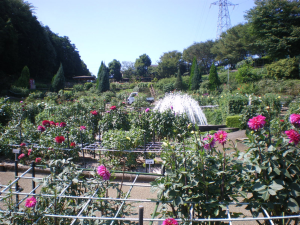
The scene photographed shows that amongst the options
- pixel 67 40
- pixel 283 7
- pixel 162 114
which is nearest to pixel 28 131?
pixel 162 114

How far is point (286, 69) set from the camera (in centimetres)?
1984

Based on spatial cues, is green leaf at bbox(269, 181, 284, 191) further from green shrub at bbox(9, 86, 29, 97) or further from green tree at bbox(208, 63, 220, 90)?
green tree at bbox(208, 63, 220, 90)

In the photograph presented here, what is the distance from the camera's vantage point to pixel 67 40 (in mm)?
47500

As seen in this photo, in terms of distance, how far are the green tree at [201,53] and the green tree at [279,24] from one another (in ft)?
75.5

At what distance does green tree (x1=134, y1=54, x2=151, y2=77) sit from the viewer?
58.0m

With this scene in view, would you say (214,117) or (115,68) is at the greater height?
A: (115,68)

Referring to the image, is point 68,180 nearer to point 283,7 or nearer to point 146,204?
point 146,204

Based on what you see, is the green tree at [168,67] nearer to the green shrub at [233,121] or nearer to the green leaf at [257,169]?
the green shrub at [233,121]

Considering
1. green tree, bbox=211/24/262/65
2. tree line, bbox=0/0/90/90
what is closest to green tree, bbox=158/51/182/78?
green tree, bbox=211/24/262/65

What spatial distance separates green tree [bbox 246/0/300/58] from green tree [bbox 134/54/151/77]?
34.9 metres

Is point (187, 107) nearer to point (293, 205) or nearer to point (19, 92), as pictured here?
point (293, 205)

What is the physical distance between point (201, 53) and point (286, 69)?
29789 millimetres

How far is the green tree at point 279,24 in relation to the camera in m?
22.7

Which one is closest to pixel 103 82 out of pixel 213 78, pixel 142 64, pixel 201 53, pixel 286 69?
pixel 213 78
